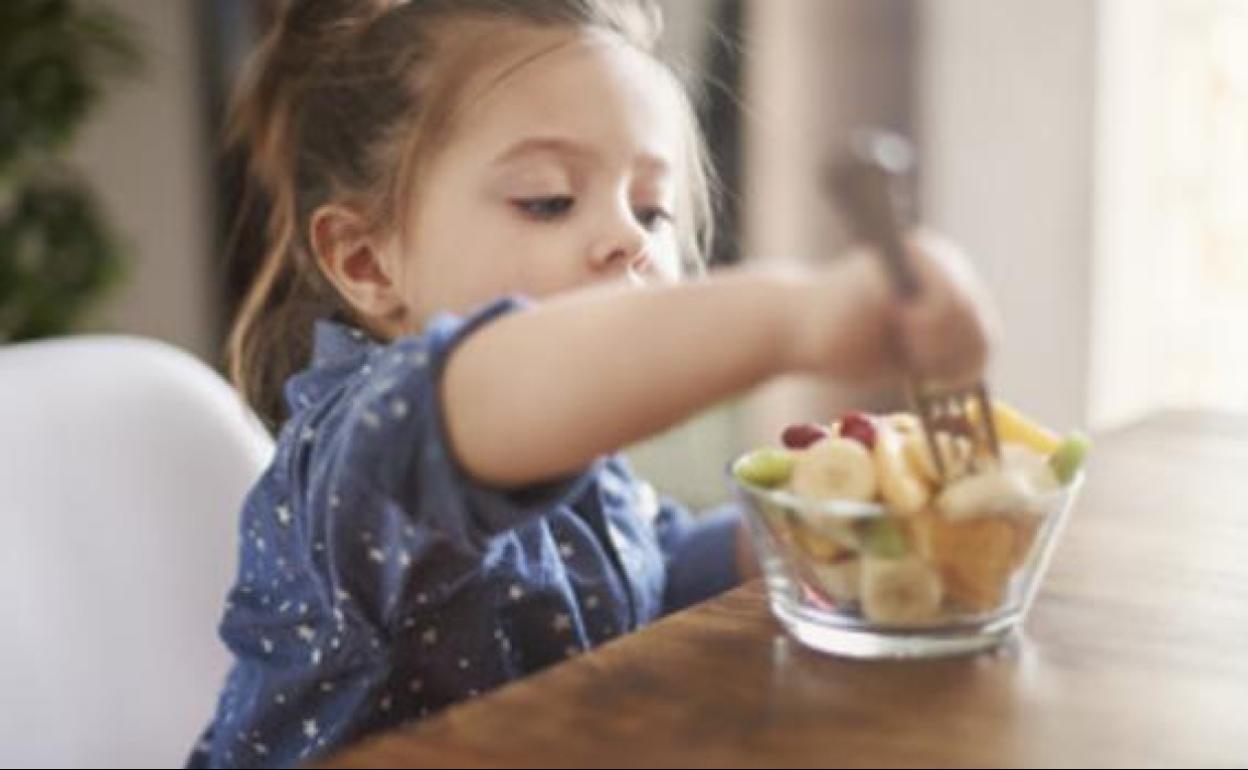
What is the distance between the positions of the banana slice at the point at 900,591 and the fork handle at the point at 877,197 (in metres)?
0.18

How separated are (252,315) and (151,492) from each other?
0.13 metres

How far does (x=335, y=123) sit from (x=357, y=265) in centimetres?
9

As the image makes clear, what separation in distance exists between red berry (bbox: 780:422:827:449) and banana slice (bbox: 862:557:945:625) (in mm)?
93

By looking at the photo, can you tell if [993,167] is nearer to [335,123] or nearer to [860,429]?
[335,123]

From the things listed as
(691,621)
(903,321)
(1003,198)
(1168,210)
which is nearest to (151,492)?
(691,621)

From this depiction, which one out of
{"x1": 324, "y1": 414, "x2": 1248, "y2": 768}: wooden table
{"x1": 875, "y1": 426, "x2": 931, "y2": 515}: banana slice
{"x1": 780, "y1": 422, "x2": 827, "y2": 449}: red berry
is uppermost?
{"x1": 875, "y1": 426, "x2": 931, "y2": 515}: banana slice

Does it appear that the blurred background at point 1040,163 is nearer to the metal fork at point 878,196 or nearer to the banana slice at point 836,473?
the banana slice at point 836,473

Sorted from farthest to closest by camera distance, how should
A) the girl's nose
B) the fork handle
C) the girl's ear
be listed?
1. the girl's ear
2. the girl's nose
3. the fork handle

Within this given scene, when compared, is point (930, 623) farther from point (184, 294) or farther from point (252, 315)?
point (184, 294)

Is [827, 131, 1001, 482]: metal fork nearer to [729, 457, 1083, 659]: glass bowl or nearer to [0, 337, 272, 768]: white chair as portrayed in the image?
[729, 457, 1083, 659]: glass bowl

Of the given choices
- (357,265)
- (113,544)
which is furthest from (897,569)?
(113,544)

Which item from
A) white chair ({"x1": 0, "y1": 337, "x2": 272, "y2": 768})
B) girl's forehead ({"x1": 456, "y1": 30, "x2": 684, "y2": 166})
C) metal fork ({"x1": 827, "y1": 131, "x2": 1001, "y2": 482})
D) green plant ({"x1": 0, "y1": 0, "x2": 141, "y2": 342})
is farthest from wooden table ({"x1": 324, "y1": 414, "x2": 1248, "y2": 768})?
green plant ({"x1": 0, "y1": 0, "x2": 141, "y2": 342})

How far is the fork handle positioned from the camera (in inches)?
19.4

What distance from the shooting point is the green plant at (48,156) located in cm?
292
